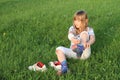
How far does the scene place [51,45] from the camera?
8.85m

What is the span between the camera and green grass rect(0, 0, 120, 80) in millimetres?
6754

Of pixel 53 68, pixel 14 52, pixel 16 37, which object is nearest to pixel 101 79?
pixel 53 68

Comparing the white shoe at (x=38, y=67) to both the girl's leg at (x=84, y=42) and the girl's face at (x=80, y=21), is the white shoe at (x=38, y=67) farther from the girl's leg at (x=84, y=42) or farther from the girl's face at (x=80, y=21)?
the girl's face at (x=80, y=21)

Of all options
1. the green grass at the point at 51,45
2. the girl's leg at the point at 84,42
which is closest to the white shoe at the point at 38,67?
the green grass at the point at 51,45

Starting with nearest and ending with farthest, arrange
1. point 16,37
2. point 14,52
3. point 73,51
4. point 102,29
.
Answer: point 73,51, point 14,52, point 16,37, point 102,29

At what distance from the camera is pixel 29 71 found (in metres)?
6.82

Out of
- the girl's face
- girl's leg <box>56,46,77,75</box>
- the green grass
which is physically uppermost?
the girl's face

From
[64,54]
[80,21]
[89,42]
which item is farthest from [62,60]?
[80,21]

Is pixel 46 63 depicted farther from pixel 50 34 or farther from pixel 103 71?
pixel 50 34

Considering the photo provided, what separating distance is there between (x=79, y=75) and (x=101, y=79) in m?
0.43

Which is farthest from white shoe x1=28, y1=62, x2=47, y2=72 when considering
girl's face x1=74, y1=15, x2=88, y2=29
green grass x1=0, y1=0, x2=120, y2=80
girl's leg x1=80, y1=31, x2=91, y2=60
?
girl's face x1=74, y1=15, x2=88, y2=29

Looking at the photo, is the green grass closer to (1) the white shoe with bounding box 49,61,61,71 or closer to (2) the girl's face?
(1) the white shoe with bounding box 49,61,61,71

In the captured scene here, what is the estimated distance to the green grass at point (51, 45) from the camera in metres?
6.75

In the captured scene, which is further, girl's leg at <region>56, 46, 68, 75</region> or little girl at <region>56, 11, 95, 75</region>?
little girl at <region>56, 11, 95, 75</region>
